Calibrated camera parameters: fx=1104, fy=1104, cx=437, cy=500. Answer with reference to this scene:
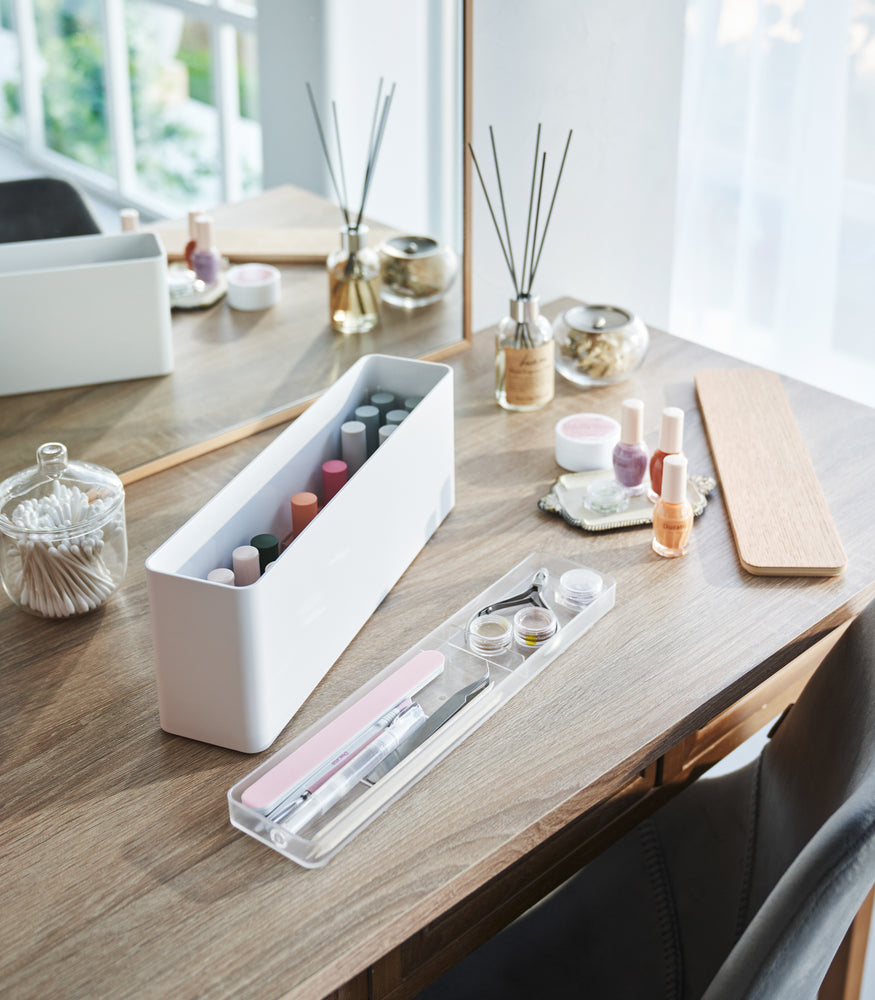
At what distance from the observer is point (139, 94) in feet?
3.37

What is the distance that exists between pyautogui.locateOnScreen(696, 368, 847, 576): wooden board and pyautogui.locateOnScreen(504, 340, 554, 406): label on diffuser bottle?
18 centimetres

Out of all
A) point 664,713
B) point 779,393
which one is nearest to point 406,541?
point 664,713

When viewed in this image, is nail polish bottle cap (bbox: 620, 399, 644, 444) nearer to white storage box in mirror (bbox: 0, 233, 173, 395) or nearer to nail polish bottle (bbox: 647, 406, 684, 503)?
nail polish bottle (bbox: 647, 406, 684, 503)

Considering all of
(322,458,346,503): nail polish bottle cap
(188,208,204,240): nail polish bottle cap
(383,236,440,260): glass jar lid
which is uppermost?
(188,208,204,240): nail polish bottle cap

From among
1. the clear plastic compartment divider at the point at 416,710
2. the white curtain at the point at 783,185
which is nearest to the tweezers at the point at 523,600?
the clear plastic compartment divider at the point at 416,710

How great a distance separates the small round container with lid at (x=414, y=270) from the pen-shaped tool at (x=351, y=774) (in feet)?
2.28

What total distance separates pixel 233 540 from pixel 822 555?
0.53 metres

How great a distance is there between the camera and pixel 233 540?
2.82 ft

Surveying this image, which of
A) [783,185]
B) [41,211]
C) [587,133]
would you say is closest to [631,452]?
[41,211]

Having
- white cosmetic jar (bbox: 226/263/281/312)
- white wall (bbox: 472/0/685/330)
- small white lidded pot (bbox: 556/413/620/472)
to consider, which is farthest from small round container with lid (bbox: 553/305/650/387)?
white cosmetic jar (bbox: 226/263/281/312)

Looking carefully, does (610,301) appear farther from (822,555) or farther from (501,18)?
(822,555)

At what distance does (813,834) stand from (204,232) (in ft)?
2.74

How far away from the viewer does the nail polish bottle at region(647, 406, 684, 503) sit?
1056mm

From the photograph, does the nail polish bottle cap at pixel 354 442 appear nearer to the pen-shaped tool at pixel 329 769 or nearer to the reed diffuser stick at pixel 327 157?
the pen-shaped tool at pixel 329 769
